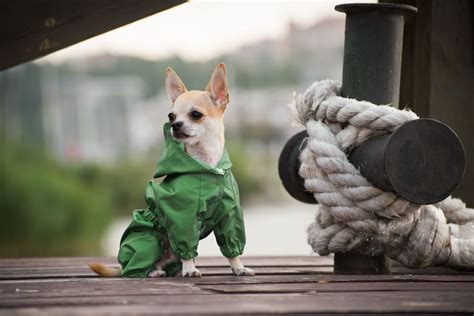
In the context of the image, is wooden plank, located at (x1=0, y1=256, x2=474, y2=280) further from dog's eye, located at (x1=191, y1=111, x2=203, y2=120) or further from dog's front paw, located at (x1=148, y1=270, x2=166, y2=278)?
dog's eye, located at (x1=191, y1=111, x2=203, y2=120)

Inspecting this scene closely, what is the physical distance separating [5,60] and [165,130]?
0.50 m

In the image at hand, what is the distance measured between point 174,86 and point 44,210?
776 centimetres

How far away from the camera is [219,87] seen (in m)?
3.37

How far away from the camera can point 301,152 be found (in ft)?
10.9

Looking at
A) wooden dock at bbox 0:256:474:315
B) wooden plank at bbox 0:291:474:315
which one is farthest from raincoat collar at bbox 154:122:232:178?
wooden plank at bbox 0:291:474:315

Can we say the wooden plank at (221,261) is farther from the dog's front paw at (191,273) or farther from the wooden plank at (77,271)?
the dog's front paw at (191,273)

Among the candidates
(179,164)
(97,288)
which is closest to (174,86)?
(179,164)

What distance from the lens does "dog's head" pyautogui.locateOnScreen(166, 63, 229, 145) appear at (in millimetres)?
3297

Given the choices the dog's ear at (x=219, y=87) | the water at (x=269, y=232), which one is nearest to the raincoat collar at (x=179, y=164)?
the dog's ear at (x=219, y=87)

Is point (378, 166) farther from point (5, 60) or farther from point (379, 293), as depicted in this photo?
point (5, 60)

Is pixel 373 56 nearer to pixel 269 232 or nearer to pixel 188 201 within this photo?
pixel 188 201

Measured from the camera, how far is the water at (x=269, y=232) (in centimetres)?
1364

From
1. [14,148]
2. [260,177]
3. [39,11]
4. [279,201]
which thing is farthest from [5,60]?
[279,201]

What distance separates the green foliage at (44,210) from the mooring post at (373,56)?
763 cm
